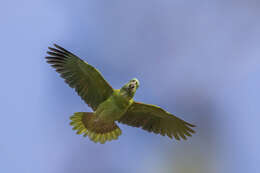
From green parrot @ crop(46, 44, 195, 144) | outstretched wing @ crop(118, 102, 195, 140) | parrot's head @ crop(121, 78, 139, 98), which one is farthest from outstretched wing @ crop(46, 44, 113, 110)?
outstretched wing @ crop(118, 102, 195, 140)

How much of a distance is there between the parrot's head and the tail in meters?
1.40

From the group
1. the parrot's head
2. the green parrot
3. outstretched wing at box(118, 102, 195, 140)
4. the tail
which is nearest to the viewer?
the parrot's head

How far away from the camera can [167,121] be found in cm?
969

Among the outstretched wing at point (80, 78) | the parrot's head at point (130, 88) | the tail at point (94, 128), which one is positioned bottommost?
the tail at point (94, 128)

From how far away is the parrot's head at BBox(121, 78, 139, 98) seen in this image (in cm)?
883

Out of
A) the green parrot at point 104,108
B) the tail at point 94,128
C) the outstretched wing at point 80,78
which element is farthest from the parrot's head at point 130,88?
the tail at point 94,128

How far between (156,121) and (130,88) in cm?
163

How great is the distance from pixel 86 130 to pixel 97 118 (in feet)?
2.41

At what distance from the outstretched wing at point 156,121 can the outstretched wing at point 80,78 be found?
1005mm

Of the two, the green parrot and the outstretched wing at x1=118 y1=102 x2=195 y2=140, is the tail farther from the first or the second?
the outstretched wing at x1=118 y1=102 x2=195 y2=140

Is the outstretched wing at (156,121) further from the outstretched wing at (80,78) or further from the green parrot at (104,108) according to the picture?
the outstretched wing at (80,78)

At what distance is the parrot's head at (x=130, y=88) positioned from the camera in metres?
8.83

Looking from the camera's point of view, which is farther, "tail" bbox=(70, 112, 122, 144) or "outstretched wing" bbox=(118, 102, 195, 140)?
"tail" bbox=(70, 112, 122, 144)

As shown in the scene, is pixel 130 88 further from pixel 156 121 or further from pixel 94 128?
pixel 94 128
